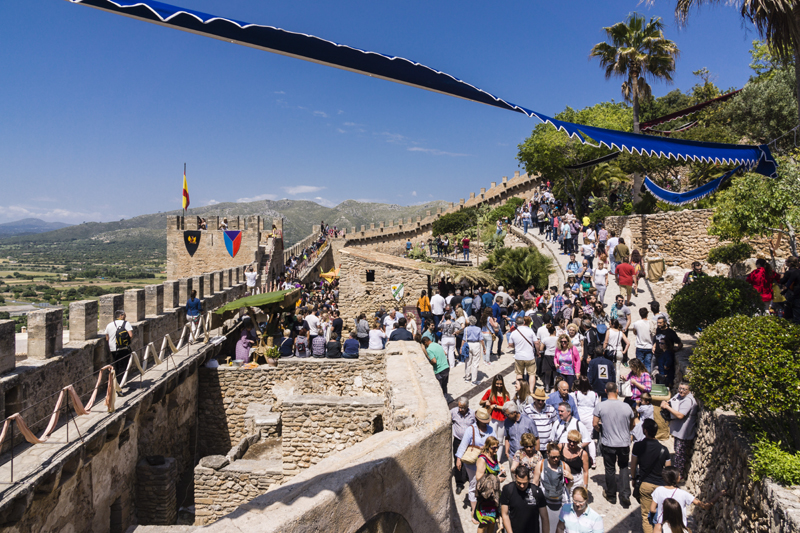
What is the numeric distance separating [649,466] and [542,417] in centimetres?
125

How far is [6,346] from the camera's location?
647 centimetres

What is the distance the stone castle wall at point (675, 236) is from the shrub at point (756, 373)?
10.4 metres

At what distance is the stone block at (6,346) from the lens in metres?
6.41

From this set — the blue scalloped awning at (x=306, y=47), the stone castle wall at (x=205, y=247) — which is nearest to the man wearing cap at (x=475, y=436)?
the blue scalloped awning at (x=306, y=47)

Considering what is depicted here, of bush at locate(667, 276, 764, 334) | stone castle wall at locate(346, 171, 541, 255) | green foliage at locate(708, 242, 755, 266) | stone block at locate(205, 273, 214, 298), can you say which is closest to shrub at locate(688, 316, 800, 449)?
bush at locate(667, 276, 764, 334)

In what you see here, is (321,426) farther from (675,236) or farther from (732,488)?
(675,236)

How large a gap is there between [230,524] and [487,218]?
120 feet

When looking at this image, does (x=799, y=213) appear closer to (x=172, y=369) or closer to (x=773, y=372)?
(x=773, y=372)

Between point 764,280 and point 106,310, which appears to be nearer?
point 106,310

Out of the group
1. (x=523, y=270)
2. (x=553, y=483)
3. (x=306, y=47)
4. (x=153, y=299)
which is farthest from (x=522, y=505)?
(x=523, y=270)

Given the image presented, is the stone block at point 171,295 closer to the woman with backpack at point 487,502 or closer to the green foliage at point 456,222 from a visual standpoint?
the woman with backpack at point 487,502

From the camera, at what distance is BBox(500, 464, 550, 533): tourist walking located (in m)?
5.02

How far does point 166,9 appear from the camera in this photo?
225cm

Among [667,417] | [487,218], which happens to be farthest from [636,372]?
[487,218]
